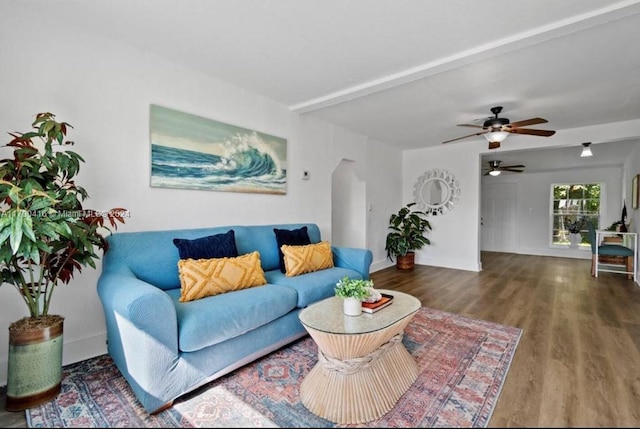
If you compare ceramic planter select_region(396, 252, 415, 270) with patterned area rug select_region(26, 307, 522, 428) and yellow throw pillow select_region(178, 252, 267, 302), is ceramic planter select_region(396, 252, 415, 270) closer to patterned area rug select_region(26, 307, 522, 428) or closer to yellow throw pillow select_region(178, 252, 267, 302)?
patterned area rug select_region(26, 307, 522, 428)

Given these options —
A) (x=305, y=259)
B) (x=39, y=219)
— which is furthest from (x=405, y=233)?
(x=39, y=219)

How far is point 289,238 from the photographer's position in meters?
3.10

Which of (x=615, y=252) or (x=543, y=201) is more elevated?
(x=543, y=201)

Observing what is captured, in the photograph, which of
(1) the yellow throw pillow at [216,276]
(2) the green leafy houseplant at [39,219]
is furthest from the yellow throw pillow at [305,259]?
(2) the green leafy houseplant at [39,219]

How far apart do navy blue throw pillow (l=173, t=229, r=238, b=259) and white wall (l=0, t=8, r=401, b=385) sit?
442mm

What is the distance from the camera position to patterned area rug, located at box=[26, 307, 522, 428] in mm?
1545

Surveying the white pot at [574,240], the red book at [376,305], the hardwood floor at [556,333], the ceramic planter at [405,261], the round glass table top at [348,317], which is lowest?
the hardwood floor at [556,333]

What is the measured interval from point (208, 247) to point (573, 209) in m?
8.56

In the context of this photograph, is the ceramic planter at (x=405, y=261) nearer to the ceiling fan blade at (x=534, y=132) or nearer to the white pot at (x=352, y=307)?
the ceiling fan blade at (x=534, y=132)

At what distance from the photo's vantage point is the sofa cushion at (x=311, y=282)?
2412 mm

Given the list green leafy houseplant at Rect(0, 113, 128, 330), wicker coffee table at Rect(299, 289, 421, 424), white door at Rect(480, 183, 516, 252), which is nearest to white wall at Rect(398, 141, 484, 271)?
white door at Rect(480, 183, 516, 252)

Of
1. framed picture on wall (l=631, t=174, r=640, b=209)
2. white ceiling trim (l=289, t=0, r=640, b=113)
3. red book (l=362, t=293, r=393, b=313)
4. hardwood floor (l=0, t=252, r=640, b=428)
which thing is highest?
white ceiling trim (l=289, t=0, r=640, b=113)

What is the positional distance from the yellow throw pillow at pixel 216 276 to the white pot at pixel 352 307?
2.71 feet

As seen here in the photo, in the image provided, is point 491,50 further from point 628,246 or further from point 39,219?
point 628,246
